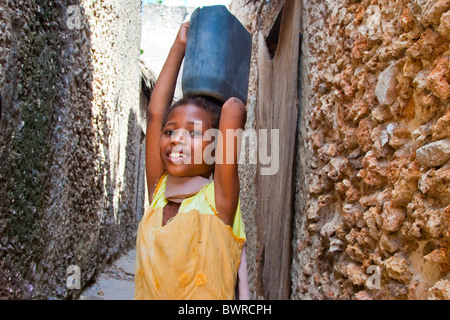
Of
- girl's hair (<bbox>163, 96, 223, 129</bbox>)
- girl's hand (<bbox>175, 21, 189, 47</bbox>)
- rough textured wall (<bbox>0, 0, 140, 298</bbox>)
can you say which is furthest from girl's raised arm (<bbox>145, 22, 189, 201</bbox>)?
rough textured wall (<bbox>0, 0, 140, 298</bbox>)

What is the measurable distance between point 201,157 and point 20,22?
1114 mm

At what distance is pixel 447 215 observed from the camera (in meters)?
1.05

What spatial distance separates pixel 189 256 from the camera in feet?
4.54

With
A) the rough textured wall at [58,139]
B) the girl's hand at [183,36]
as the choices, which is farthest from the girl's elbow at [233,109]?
the rough textured wall at [58,139]

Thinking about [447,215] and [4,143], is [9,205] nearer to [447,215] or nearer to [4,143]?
[4,143]

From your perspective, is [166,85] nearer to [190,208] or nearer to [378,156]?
[190,208]

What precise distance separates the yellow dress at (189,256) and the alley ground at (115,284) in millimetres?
2469

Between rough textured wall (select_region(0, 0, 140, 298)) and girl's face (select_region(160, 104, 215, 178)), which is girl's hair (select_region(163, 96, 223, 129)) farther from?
rough textured wall (select_region(0, 0, 140, 298))

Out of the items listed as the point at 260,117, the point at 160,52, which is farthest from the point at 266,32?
the point at 160,52

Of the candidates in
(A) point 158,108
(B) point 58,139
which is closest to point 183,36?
(A) point 158,108

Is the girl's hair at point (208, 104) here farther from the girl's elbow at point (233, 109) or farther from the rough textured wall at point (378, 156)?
the rough textured wall at point (378, 156)

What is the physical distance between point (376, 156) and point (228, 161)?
1.72ft

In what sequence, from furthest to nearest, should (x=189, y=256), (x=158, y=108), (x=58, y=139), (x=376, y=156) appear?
(x=58, y=139), (x=158, y=108), (x=376, y=156), (x=189, y=256)

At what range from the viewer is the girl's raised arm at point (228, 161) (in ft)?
4.99
